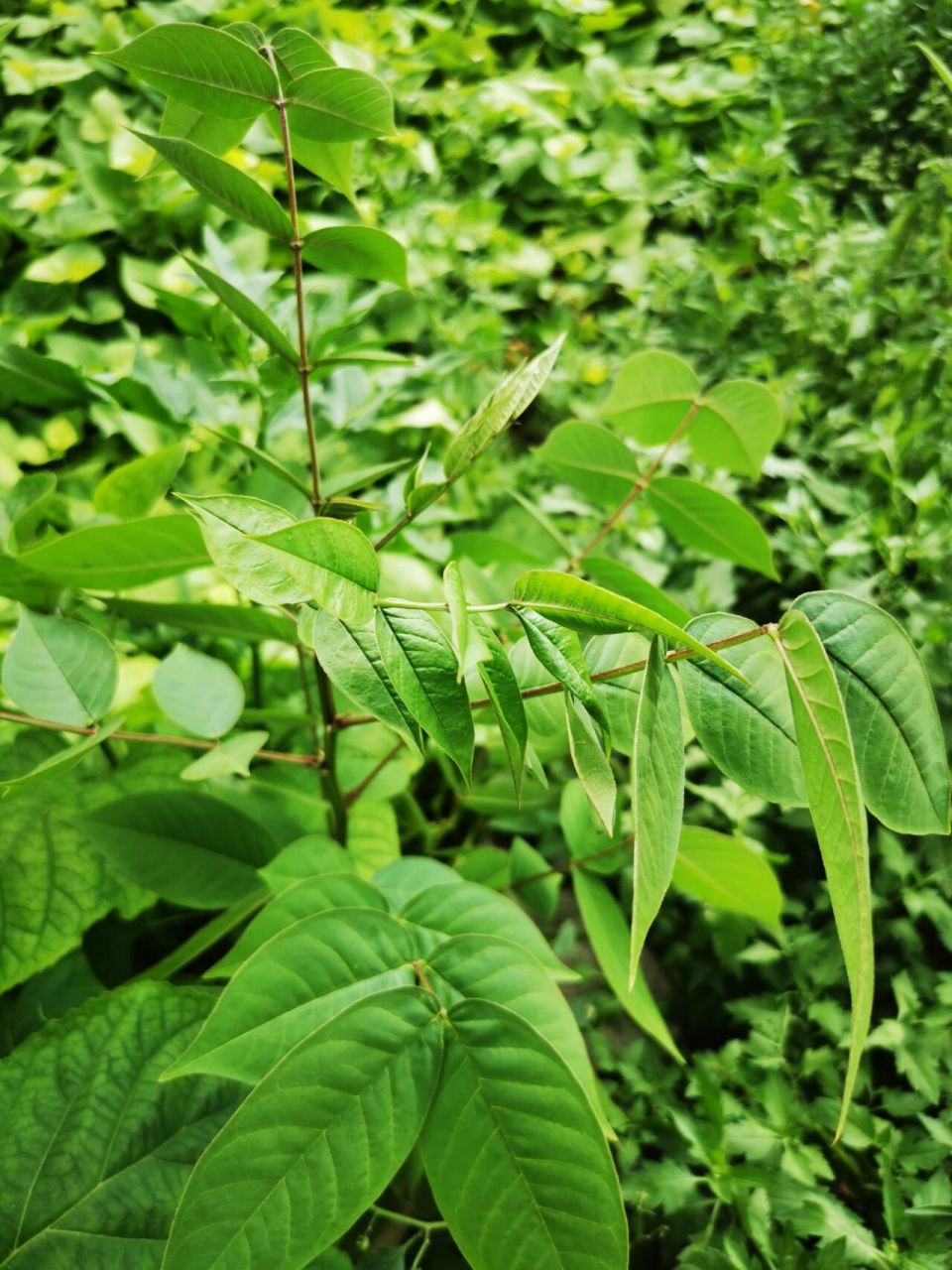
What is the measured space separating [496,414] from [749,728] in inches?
9.6

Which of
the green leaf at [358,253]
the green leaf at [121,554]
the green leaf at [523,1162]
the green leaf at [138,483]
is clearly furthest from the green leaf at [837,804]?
the green leaf at [138,483]

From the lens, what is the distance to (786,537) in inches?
48.3

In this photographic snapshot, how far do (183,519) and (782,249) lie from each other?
138 cm

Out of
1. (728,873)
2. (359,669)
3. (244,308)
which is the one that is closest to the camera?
(359,669)

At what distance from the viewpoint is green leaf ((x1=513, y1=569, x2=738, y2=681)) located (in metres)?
0.40

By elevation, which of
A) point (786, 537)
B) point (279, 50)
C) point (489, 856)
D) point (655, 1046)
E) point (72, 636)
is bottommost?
point (655, 1046)

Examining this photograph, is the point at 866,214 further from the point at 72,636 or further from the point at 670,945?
the point at 72,636

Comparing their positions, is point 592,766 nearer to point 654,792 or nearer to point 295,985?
point 654,792

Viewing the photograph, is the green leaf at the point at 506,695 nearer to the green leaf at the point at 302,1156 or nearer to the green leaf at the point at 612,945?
the green leaf at the point at 302,1156

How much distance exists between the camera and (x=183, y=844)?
78cm

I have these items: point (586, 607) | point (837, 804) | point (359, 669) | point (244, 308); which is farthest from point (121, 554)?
point (837, 804)

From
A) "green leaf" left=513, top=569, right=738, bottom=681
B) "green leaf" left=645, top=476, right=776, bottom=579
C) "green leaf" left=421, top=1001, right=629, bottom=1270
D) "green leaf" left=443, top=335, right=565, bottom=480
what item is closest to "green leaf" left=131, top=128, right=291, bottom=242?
"green leaf" left=443, top=335, right=565, bottom=480

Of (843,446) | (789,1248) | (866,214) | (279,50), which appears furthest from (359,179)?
(789,1248)

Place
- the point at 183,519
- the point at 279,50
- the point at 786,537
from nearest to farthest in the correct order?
the point at 279,50 → the point at 183,519 → the point at 786,537
